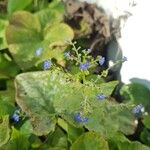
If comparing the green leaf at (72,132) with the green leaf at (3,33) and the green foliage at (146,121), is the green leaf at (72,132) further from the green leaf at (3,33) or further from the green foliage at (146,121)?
the green leaf at (3,33)

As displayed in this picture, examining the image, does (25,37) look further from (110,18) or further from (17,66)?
(110,18)

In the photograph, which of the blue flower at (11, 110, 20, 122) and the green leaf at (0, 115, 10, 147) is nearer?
the green leaf at (0, 115, 10, 147)

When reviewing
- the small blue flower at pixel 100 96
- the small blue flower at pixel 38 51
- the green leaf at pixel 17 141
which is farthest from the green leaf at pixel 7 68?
the small blue flower at pixel 100 96

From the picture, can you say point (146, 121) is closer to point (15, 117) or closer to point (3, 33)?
point (15, 117)

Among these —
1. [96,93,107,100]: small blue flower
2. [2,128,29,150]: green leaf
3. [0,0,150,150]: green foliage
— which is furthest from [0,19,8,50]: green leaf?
[96,93,107,100]: small blue flower

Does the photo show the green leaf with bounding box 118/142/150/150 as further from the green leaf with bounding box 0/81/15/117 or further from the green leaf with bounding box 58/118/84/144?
the green leaf with bounding box 0/81/15/117

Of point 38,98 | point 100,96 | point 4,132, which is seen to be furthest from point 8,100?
point 100,96
